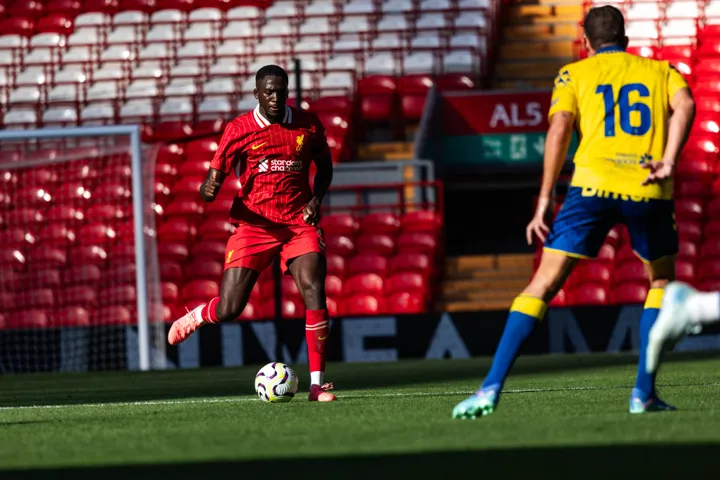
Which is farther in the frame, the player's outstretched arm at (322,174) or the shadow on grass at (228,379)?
the shadow on grass at (228,379)

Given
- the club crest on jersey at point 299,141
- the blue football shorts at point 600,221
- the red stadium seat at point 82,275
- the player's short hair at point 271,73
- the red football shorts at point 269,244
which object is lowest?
the red stadium seat at point 82,275

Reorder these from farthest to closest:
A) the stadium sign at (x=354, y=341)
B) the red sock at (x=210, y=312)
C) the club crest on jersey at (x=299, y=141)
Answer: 1. the stadium sign at (x=354, y=341)
2. the red sock at (x=210, y=312)
3. the club crest on jersey at (x=299, y=141)

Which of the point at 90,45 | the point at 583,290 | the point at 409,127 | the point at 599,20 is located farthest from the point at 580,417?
the point at 90,45

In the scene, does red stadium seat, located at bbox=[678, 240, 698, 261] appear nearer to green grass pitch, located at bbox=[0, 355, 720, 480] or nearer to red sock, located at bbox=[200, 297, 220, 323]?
green grass pitch, located at bbox=[0, 355, 720, 480]

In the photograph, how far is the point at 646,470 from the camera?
425 cm

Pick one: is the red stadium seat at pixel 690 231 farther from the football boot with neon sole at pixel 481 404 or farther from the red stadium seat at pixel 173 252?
the football boot with neon sole at pixel 481 404

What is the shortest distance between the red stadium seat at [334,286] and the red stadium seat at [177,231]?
2.37 meters

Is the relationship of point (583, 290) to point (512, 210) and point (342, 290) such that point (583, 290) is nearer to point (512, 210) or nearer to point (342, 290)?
point (342, 290)

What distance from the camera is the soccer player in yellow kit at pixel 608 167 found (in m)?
6.05

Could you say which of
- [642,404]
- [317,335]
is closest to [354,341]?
[317,335]

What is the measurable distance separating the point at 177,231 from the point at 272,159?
1089 cm

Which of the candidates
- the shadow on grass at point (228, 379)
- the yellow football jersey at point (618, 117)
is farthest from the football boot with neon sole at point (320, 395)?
the yellow football jersey at point (618, 117)

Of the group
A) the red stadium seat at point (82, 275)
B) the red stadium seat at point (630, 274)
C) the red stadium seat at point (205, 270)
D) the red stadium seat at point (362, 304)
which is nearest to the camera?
the red stadium seat at point (630, 274)

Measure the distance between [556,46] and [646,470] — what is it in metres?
19.9
